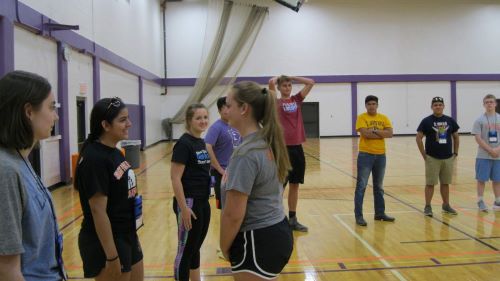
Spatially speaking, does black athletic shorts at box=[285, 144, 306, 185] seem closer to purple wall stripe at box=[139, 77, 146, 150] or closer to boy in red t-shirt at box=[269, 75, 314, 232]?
boy in red t-shirt at box=[269, 75, 314, 232]

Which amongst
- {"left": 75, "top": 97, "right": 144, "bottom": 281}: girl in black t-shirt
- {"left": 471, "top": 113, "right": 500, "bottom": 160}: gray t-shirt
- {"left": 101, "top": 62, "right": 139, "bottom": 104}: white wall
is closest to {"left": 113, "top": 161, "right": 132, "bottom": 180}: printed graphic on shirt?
{"left": 75, "top": 97, "right": 144, "bottom": 281}: girl in black t-shirt

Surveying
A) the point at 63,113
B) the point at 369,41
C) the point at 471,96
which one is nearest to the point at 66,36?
the point at 63,113

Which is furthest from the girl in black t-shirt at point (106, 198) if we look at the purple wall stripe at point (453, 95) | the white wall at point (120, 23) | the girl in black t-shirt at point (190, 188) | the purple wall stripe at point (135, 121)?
the purple wall stripe at point (453, 95)

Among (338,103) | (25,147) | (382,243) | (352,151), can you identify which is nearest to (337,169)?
(352,151)

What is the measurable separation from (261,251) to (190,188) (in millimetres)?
1235

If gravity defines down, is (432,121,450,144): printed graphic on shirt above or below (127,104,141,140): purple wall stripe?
below

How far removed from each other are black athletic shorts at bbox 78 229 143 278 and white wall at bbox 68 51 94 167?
25.4 feet

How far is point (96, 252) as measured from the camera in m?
2.14

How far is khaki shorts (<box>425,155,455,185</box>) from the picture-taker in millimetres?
5660

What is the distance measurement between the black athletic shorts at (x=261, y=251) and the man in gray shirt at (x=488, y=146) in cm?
506

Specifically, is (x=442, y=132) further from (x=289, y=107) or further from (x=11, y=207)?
(x=11, y=207)

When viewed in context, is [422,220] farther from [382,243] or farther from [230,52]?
[230,52]

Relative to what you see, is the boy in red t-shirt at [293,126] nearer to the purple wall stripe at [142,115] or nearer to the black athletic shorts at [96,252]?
the black athletic shorts at [96,252]

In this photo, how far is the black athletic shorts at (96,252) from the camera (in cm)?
214
